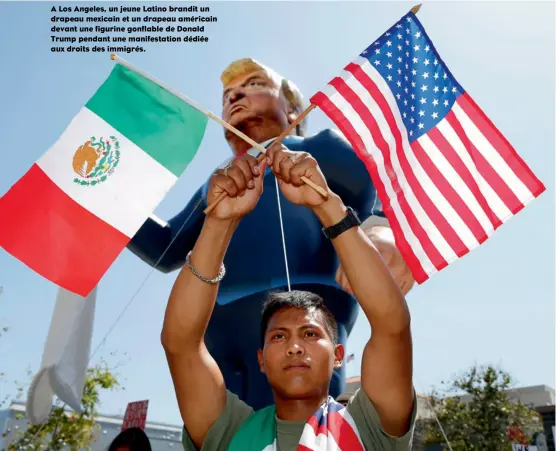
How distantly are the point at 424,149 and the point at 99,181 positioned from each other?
1.53m

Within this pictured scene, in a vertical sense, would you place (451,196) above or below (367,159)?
below

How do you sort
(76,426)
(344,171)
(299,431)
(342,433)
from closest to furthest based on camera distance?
(342,433) → (299,431) → (344,171) → (76,426)

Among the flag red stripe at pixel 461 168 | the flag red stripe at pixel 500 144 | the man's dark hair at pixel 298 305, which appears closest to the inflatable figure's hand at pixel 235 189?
the man's dark hair at pixel 298 305

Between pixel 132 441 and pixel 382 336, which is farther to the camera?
pixel 132 441

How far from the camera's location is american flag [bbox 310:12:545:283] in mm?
2475

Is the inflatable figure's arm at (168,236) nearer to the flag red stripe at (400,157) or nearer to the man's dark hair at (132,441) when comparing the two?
the man's dark hair at (132,441)

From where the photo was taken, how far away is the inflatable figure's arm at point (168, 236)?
436 centimetres

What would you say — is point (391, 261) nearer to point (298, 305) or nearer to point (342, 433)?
point (298, 305)

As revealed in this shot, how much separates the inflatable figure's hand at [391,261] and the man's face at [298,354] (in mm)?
1733

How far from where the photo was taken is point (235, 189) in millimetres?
1880

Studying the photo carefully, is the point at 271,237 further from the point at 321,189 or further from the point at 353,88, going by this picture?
the point at 321,189

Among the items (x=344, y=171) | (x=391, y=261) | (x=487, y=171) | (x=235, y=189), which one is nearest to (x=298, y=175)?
(x=235, y=189)

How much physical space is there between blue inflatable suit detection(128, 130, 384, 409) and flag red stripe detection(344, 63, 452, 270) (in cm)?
130

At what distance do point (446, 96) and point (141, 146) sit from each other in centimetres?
148
